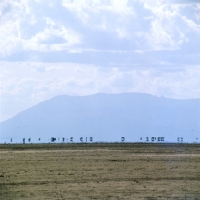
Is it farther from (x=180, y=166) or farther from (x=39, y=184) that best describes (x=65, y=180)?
(x=180, y=166)

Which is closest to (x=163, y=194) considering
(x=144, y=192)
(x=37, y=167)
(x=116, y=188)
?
(x=144, y=192)

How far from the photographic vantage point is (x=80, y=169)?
59219 mm

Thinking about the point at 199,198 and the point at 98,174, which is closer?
the point at 199,198

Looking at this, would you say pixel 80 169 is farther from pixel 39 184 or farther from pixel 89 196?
pixel 89 196

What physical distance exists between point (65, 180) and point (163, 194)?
11.0m

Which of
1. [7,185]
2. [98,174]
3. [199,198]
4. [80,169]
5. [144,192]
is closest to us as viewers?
[199,198]

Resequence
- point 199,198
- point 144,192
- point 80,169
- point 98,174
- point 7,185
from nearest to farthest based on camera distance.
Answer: point 199,198 < point 144,192 < point 7,185 < point 98,174 < point 80,169

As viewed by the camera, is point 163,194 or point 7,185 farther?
point 7,185

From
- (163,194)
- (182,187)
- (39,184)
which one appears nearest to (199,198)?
(163,194)

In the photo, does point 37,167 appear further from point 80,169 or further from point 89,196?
point 89,196

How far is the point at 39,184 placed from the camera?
151 feet

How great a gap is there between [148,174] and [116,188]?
10.5m

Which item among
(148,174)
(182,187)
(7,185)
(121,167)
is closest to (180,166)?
(121,167)

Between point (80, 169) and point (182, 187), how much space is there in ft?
56.2
